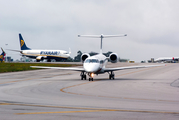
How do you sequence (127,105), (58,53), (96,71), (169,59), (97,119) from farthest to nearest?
(169,59)
(58,53)
(96,71)
(127,105)
(97,119)

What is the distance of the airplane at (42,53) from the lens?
9294 cm

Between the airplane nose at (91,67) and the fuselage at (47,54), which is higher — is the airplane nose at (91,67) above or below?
below

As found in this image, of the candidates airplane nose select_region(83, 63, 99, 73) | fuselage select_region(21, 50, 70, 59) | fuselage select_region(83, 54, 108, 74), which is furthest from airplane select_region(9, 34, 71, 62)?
airplane nose select_region(83, 63, 99, 73)

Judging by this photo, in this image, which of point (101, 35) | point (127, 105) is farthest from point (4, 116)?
point (101, 35)

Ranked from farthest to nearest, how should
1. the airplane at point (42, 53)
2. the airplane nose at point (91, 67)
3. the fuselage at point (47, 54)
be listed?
the airplane at point (42, 53), the fuselage at point (47, 54), the airplane nose at point (91, 67)

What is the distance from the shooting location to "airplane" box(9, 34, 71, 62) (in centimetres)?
9294

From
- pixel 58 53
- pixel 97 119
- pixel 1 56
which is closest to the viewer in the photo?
pixel 97 119

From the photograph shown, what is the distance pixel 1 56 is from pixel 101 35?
9362 centimetres

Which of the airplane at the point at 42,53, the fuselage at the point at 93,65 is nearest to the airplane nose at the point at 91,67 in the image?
the fuselage at the point at 93,65

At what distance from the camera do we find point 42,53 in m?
95.6

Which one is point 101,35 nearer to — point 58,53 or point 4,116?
point 4,116

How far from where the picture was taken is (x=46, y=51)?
95.2 meters

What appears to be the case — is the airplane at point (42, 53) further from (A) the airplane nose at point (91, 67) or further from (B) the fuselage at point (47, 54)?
(A) the airplane nose at point (91, 67)

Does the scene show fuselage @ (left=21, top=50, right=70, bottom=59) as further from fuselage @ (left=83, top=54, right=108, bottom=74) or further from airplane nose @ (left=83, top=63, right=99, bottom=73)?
airplane nose @ (left=83, top=63, right=99, bottom=73)
